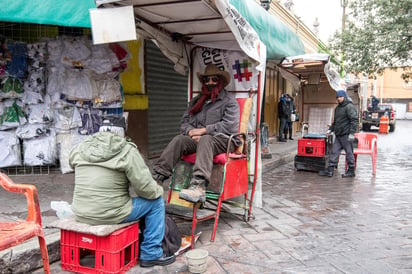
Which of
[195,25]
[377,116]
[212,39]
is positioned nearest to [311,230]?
[212,39]

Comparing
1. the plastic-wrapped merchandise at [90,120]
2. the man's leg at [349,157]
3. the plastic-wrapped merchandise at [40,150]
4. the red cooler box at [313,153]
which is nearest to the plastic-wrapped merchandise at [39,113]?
the plastic-wrapped merchandise at [40,150]

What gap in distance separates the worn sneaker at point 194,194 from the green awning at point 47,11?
8.15 feet

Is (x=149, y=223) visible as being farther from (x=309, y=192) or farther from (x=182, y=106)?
(x=182, y=106)

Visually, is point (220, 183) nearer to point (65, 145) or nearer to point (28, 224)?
point (28, 224)

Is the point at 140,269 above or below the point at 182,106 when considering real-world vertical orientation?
below

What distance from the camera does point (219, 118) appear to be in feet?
15.4

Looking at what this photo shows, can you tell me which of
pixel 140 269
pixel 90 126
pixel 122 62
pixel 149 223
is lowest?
pixel 140 269

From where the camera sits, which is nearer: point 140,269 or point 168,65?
point 140,269

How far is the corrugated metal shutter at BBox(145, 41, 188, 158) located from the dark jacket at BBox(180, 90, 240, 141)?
292 cm

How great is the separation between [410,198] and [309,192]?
5.41ft

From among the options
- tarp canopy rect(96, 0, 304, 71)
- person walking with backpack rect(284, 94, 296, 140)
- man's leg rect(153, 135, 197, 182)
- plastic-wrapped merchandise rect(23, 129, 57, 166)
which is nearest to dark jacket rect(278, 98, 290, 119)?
person walking with backpack rect(284, 94, 296, 140)

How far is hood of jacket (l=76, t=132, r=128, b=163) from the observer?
2.98 m

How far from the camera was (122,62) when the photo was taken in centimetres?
631

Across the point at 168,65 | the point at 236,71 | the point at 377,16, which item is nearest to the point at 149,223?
the point at 236,71
